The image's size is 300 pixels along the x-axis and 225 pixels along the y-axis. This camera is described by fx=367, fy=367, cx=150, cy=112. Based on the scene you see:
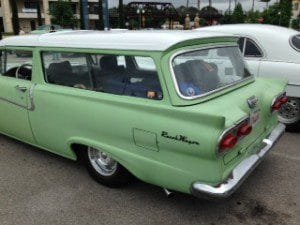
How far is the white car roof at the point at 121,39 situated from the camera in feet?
10.7

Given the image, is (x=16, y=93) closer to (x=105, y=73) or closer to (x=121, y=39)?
(x=105, y=73)

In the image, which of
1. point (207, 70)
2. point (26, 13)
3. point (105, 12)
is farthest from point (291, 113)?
point (26, 13)

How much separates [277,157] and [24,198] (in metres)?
3.19

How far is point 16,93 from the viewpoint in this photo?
15.3 ft

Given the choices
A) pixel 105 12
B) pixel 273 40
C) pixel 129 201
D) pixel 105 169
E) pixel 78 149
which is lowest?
pixel 129 201

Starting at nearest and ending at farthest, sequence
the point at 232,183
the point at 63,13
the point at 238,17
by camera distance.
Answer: the point at 232,183 → the point at 63,13 → the point at 238,17

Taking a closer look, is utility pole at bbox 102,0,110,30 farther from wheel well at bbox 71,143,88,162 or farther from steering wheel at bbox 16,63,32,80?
wheel well at bbox 71,143,88,162

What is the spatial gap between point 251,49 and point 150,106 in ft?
11.6

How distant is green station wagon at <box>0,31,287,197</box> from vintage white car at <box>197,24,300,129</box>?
1.41 m

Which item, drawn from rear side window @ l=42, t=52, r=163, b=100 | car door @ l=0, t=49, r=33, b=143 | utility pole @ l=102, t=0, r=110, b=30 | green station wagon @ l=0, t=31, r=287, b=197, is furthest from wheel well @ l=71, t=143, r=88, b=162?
utility pole @ l=102, t=0, r=110, b=30

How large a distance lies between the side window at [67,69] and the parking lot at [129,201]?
3.76ft

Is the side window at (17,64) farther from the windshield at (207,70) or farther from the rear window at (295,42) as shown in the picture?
the rear window at (295,42)

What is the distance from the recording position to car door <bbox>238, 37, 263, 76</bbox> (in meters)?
6.01

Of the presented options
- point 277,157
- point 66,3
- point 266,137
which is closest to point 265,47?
point 277,157
